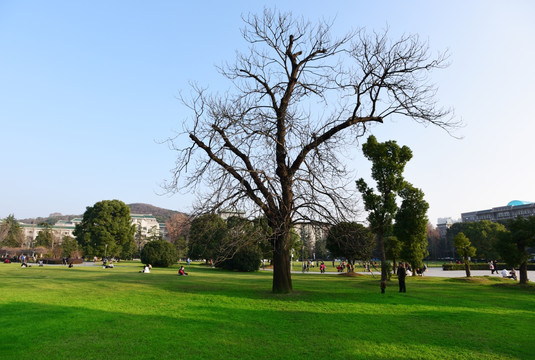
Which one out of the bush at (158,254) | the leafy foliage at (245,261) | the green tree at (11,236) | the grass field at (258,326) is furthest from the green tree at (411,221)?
Result: the green tree at (11,236)

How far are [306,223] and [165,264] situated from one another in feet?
120

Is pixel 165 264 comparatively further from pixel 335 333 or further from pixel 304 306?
pixel 335 333

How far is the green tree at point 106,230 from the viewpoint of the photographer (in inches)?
2557

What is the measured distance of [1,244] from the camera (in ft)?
295

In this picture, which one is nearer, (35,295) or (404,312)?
(404,312)

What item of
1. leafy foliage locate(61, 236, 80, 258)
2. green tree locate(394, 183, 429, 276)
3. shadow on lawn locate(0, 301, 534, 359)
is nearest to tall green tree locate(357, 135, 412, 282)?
green tree locate(394, 183, 429, 276)

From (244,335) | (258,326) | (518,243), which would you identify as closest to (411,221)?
(518,243)

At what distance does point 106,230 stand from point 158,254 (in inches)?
987

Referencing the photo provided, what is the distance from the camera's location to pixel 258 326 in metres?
10.2

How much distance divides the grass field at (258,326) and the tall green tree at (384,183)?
11.9 metres

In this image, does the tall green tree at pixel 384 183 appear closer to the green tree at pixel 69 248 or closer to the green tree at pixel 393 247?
the green tree at pixel 393 247

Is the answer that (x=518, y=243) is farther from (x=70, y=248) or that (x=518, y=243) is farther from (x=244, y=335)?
(x=70, y=248)

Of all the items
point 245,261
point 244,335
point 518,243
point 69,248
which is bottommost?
point 244,335

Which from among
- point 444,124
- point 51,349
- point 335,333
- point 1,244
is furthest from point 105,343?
point 1,244
